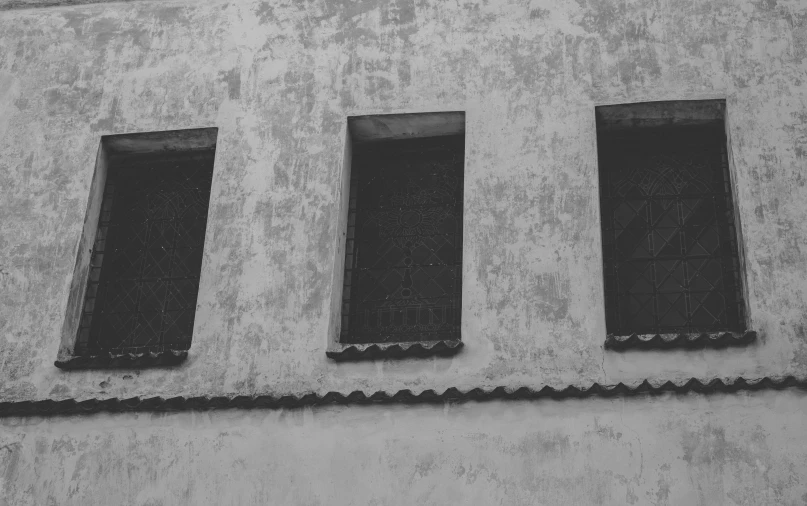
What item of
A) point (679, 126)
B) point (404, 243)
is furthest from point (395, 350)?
point (679, 126)

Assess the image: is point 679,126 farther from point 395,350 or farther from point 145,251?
point 145,251

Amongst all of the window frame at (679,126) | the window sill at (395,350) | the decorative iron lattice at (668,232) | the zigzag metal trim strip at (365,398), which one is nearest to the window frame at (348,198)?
the window sill at (395,350)

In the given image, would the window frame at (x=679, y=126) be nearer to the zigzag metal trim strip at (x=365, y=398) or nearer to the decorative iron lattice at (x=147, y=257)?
the zigzag metal trim strip at (x=365, y=398)

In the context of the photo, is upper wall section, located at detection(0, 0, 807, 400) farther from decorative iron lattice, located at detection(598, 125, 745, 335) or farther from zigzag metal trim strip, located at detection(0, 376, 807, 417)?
decorative iron lattice, located at detection(598, 125, 745, 335)

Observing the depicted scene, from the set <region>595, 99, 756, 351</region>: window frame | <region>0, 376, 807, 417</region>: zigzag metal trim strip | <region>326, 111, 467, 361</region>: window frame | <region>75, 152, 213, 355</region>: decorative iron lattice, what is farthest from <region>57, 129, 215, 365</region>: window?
<region>595, 99, 756, 351</region>: window frame

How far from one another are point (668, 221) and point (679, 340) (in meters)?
1.26

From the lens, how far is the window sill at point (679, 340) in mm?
7926

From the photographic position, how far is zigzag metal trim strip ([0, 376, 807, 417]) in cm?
775

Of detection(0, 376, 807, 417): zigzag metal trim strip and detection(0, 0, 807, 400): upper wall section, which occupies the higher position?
detection(0, 0, 807, 400): upper wall section

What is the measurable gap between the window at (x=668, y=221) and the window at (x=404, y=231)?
3.82ft

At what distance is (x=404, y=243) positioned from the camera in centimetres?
915

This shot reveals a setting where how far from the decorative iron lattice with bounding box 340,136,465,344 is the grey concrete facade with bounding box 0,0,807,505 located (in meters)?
0.35

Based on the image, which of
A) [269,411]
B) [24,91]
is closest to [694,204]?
[269,411]

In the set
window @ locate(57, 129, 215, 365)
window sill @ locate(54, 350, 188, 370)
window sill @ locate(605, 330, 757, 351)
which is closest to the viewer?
window sill @ locate(605, 330, 757, 351)
